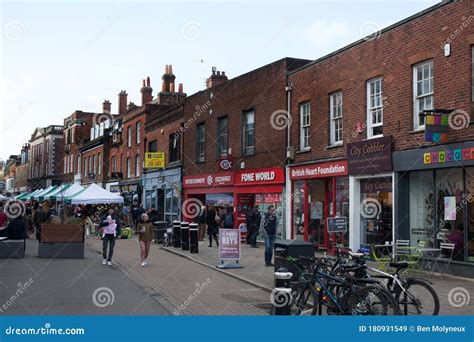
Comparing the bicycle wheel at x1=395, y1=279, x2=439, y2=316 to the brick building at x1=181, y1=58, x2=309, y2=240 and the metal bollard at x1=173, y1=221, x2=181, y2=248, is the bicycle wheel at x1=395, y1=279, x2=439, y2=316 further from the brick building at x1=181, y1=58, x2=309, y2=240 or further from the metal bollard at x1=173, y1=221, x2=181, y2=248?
the metal bollard at x1=173, y1=221, x2=181, y2=248

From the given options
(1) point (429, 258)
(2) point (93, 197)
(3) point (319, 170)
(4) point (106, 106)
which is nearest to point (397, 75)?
(3) point (319, 170)

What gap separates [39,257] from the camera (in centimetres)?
1773

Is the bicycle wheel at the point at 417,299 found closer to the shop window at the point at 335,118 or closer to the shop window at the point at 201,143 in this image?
the shop window at the point at 335,118

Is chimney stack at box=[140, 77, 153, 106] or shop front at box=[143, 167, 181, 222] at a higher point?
chimney stack at box=[140, 77, 153, 106]

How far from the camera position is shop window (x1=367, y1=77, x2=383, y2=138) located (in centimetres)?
1634

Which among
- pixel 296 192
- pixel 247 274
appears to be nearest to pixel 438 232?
pixel 247 274

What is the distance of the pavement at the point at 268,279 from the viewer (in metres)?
9.45

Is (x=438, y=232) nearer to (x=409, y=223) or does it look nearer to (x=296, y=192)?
(x=409, y=223)

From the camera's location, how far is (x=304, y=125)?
2052cm

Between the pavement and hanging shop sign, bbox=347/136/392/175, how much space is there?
3.59 m

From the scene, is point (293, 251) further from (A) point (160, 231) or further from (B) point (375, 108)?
(A) point (160, 231)

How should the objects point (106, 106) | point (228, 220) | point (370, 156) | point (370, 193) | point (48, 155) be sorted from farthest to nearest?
point (48, 155) < point (106, 106) < point (228, 220) < point (370, 193) < point (370, 156)

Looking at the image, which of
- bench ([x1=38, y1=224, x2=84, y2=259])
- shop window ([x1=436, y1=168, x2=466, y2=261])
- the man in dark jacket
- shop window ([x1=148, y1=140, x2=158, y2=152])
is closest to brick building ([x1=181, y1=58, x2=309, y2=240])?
the man in dark jacket

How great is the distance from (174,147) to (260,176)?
1137cm
